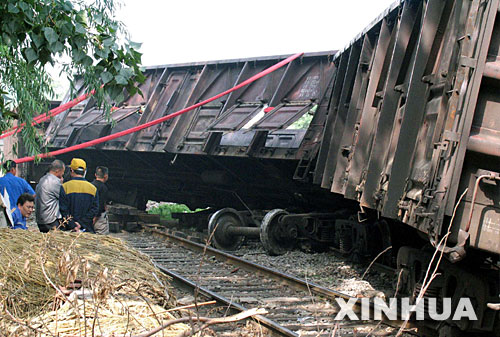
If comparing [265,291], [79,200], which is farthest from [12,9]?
[265,291]

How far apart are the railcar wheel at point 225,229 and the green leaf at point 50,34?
7880 millimetres

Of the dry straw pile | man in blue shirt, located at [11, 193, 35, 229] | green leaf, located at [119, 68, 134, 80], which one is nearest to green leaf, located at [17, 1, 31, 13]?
green leaf, located at [119, 68, 134, 80]

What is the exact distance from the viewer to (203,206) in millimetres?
17016

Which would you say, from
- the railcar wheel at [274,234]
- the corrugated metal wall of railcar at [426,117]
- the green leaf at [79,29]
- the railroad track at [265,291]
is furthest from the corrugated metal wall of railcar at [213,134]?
the green leaf at [79,29]

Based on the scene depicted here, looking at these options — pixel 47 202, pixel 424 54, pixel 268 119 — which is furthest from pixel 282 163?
pixel 424 54

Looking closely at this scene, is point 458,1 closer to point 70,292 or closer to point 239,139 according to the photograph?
point 70,292

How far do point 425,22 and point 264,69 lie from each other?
26.1 ft

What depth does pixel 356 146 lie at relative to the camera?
26.5ft

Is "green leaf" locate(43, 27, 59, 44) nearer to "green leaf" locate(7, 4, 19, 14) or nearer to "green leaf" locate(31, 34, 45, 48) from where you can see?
"green leaf" locate(31, 34, 45, 48)

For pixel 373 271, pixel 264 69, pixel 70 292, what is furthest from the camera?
pixel 264 69

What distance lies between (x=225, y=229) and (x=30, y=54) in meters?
8.15

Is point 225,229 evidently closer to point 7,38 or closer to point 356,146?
point 356,146

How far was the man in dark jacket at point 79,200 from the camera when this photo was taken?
860 cm

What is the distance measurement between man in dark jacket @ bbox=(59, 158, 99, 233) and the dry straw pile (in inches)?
104
